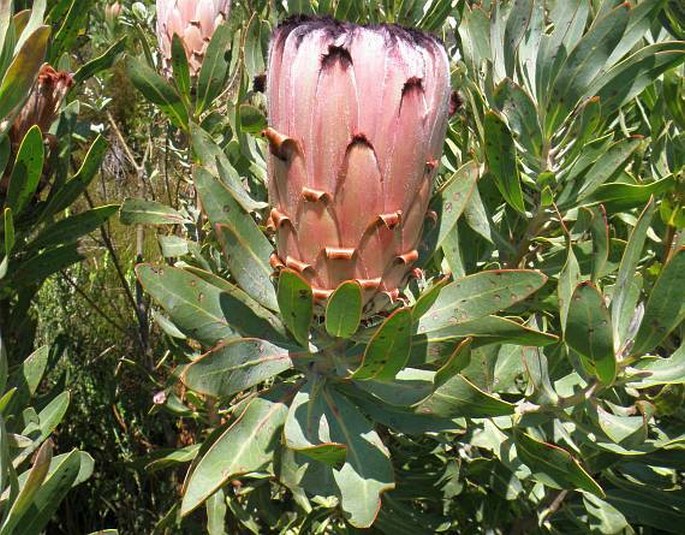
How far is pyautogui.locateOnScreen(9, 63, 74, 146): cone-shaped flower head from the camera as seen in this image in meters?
1.58

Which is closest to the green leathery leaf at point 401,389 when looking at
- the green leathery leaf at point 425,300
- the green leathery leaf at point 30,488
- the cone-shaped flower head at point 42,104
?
the green leathery leaf at point 425,300

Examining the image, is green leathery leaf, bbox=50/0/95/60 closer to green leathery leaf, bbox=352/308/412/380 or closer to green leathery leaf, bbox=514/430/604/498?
green leathery leaf, bbox=352/308/412/380

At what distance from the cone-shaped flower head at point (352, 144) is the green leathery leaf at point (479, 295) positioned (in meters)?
0.12

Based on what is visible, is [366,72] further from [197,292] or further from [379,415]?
[379,415]

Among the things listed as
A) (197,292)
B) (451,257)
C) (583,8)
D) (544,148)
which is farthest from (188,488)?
(583,8)

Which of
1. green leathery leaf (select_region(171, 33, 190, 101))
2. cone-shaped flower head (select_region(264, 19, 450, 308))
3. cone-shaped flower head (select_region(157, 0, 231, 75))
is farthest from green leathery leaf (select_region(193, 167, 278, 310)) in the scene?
cone-shaped flower head (select_region(157, 0, 231, 75))

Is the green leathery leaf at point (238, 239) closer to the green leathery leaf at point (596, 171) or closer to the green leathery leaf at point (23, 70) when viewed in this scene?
the green leathery leaf at point (23, 70)

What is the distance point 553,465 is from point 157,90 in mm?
1232

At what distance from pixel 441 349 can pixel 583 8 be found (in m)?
0.80

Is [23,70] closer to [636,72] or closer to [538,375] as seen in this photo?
[538,375]

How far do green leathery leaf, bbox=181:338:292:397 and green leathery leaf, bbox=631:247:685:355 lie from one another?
61cm

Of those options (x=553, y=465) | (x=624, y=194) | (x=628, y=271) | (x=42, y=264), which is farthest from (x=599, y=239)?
(x=42, y=264)

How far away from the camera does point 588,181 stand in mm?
1618

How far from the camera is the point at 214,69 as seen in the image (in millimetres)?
1890
